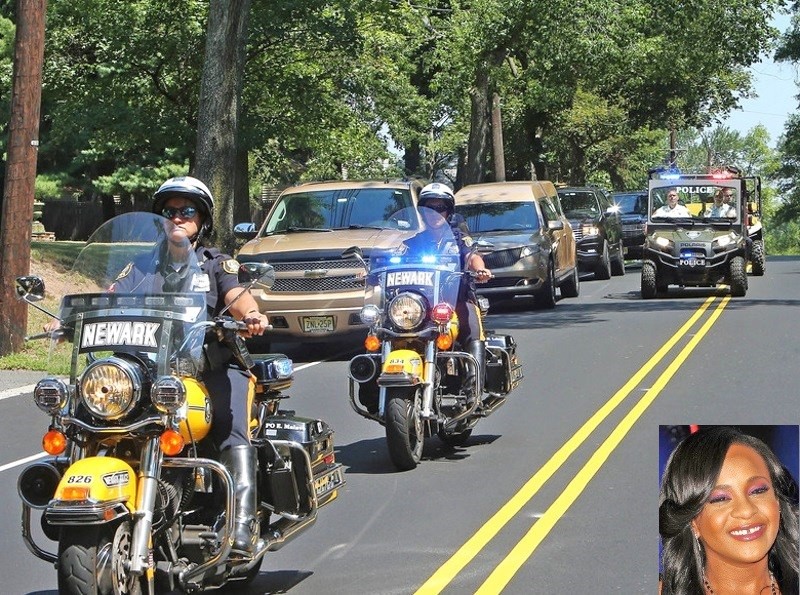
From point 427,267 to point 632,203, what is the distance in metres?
29.6

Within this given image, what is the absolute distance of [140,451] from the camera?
5.81 m

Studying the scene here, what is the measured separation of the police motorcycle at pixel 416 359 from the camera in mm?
9844

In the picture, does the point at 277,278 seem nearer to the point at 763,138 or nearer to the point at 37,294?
the point at 37,294

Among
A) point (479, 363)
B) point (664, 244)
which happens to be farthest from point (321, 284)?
point (664, 244)

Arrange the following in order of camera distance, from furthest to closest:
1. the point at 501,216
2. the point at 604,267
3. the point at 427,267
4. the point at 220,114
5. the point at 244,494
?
the point at 604,267 < the point at 501,216 < the point at 220,114 < the point at 427,267 < the point at 244,494

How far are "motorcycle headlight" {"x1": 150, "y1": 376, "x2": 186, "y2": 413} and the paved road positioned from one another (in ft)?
5.35

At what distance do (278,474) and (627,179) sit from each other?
82.0 m

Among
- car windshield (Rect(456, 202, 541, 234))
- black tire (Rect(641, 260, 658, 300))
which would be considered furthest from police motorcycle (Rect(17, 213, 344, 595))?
black tire (Rect(641, 260, 658, 300))

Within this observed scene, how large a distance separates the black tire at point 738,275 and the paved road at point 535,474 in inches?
221

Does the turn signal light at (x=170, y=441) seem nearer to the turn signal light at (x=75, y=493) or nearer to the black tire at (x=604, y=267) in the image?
the turn signal light at (x=75, y=493)

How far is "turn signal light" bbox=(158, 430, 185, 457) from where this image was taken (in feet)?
18.9

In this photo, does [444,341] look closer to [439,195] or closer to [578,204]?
[439,195]

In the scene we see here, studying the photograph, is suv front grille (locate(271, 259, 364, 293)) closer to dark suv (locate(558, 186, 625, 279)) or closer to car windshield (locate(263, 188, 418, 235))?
car windshield (locate(263, 188, 418, 235))

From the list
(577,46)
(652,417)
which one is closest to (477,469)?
(652,417)
